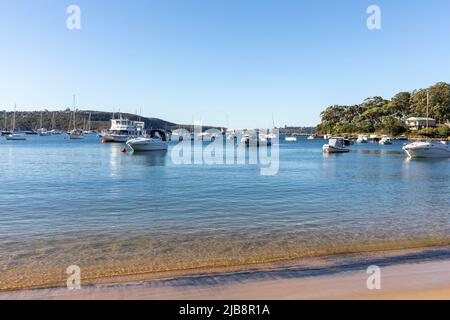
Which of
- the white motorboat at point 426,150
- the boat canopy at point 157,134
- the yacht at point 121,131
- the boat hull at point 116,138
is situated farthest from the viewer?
the yacht at point 121,131

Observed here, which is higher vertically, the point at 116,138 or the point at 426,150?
the point at 116,138

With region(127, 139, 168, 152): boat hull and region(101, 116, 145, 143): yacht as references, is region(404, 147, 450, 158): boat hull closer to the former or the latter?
region(127, 139, 168, 152): boat hull

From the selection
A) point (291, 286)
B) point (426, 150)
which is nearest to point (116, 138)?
point (426, 150)

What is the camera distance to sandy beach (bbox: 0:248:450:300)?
7988mm

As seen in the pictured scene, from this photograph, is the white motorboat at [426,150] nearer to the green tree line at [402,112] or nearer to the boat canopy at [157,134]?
the boat canopy at [157,134]

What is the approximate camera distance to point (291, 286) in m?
8.46

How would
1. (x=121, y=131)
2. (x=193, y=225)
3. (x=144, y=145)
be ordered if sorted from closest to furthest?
(x=193, y=225), (x=144, y=145), (x=121, y=131)

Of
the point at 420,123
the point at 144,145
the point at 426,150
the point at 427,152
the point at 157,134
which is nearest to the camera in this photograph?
the point at 426,150

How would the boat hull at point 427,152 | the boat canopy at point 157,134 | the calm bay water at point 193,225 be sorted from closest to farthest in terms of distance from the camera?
the calm bay water at point 193,225 → the boat hull at point 427,152 → the boat canopy at point 157,134

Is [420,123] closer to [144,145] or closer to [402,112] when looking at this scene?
[402,112]

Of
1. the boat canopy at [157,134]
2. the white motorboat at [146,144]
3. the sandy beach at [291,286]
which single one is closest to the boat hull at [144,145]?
the white motorboat at [146,144]

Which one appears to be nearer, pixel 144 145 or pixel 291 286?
pixel 291 286

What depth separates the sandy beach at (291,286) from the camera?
799 centimetres
